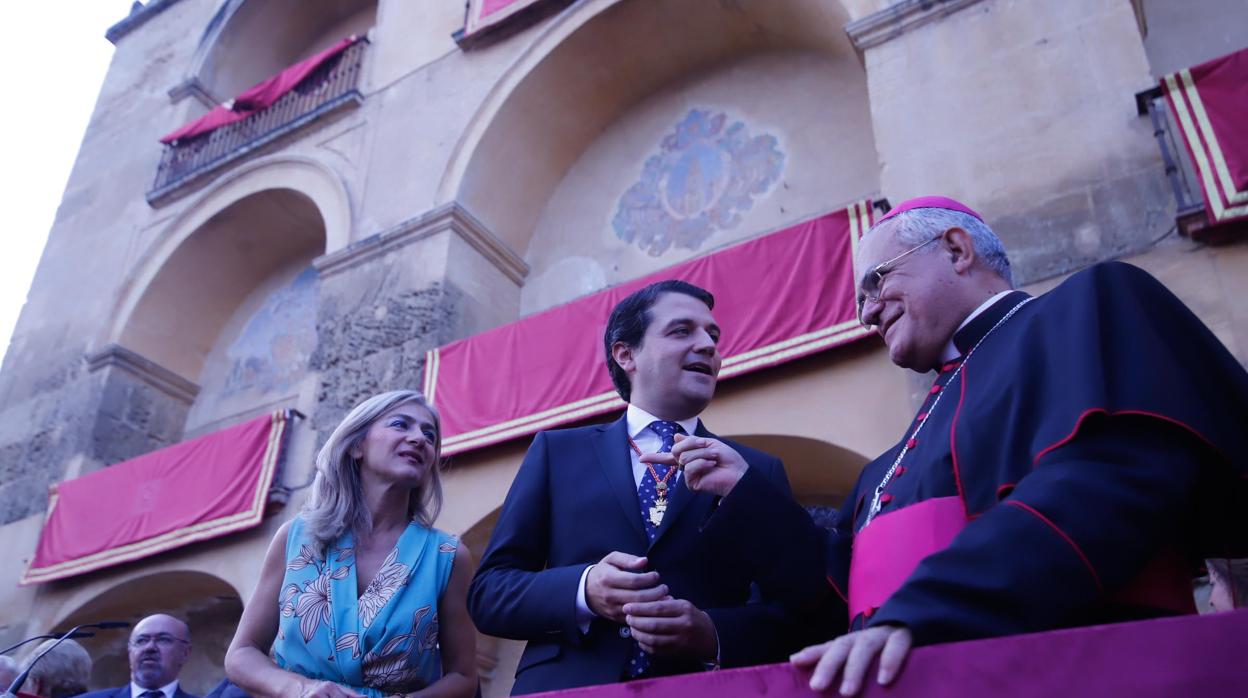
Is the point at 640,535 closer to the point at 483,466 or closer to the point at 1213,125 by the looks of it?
the point at 1213,125

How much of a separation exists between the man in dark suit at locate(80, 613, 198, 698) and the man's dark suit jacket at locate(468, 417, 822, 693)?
291 cm

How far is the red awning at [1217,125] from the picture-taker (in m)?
4.33

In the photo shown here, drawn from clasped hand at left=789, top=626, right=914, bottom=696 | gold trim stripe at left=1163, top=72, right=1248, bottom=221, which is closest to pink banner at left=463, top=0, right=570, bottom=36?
gold trim stripe at left=1163, top=72, right=1248, bottom=221

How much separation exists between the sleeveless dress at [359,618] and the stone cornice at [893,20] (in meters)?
4.93

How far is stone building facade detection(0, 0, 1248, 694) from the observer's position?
5211mm

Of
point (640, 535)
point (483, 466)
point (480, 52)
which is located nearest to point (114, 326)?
point (480, 52)

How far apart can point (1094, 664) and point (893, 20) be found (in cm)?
584

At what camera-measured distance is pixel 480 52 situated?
8.73 meters

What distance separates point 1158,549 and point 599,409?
4818mm

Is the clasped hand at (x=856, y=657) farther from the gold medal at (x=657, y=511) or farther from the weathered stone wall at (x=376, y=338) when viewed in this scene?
the weathered stone wall at (x=376, y=338)

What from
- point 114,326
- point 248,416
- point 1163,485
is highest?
point 114,326

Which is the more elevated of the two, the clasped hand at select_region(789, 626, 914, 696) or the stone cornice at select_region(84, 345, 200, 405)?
the stone cornice at select_region(84, 345, 200, 405)

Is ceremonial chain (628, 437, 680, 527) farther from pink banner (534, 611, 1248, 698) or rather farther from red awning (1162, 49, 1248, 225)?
red awning (1162, 49, 1248, 225)

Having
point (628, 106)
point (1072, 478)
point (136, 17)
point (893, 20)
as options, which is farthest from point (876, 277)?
point (136, 17)
